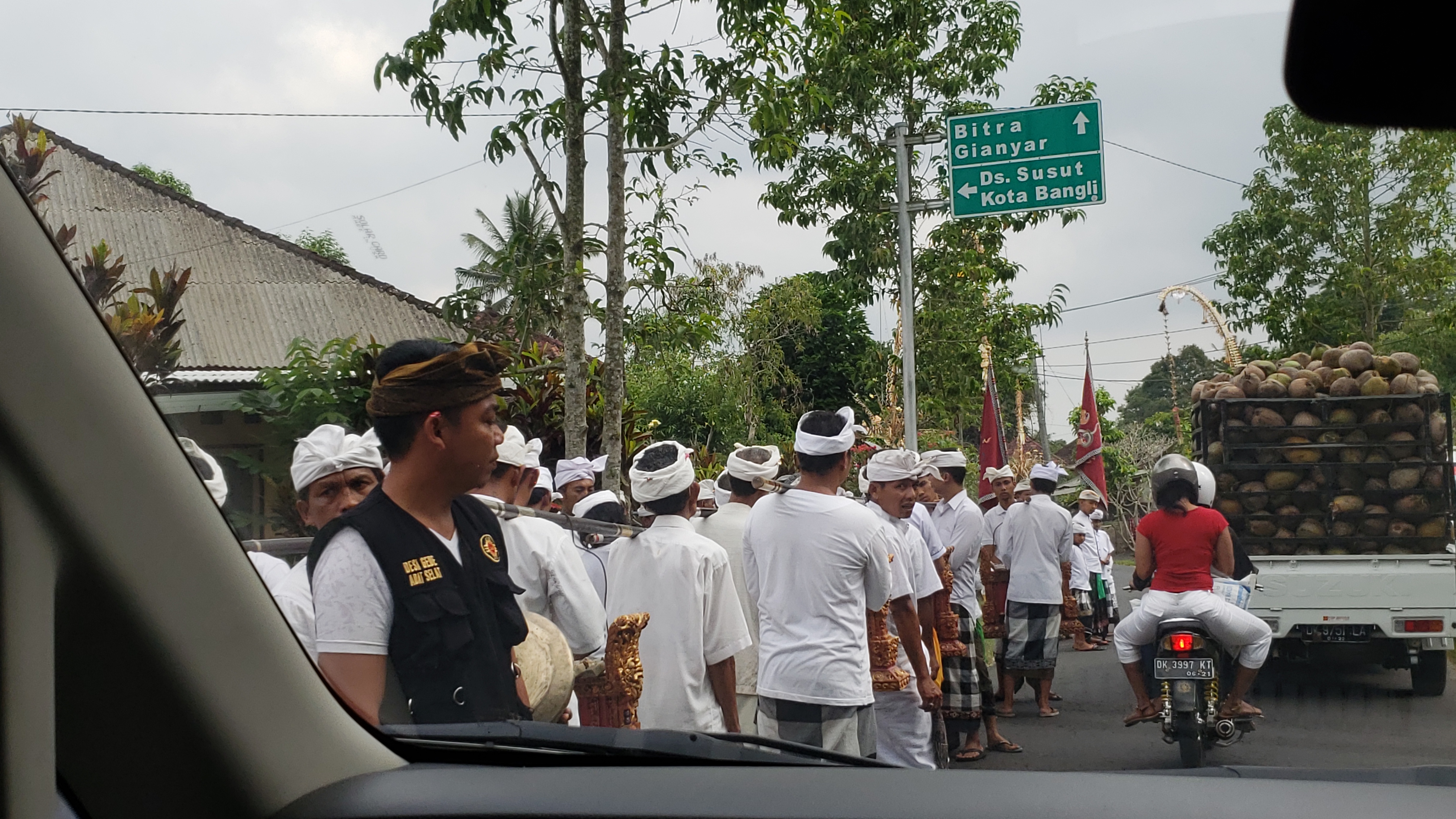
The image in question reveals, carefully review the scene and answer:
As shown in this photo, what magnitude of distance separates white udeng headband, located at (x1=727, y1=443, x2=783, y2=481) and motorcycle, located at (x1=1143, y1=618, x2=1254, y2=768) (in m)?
2.09

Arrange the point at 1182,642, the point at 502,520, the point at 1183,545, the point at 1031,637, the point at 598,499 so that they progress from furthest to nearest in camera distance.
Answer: the point at 1031,637, the point at 598,499, the point at 1182,642, the point at 1183,545, the point at 502,520

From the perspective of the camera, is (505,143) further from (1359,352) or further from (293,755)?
(1359,352)

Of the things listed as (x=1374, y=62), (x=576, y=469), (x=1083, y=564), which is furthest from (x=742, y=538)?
(x=1083, y=564)

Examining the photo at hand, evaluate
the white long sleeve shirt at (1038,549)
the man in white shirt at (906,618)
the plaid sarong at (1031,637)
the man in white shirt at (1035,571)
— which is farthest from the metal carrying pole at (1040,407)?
the white long sleeve shirt at (1038,549)

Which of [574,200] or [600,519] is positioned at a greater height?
[574,200]

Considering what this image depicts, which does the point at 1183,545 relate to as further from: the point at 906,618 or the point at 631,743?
the point at 906,618

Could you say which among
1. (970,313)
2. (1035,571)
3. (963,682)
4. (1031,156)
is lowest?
(963,682)

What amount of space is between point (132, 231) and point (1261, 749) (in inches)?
71.9

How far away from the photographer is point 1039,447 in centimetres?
306

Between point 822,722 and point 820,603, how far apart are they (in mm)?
419

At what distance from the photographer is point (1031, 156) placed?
1876mm

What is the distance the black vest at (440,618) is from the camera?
2072mm

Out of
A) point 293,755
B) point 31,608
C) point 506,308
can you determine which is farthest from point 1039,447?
point 31,608

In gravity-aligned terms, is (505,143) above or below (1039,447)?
above
